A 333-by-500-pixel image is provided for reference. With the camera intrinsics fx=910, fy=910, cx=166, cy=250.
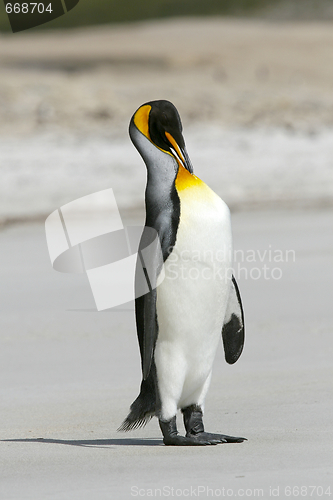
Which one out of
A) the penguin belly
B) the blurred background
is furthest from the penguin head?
the blurred background

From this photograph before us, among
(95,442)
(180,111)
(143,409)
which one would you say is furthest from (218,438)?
(180,111)

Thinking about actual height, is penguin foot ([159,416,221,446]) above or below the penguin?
below

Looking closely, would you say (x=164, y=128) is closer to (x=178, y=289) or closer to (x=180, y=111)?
(x=178, y=289)

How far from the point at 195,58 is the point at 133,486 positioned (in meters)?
29.0

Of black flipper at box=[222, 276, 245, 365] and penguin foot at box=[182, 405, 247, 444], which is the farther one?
black flipper at box=[222, 276, 245, 365]

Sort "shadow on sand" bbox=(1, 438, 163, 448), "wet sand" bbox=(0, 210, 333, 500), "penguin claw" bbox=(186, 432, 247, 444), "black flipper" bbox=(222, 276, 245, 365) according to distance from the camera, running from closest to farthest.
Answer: "wet sand" bbox=(0, 210, 333, 500) → "penguin claw" bbox=(186, 432, 247, 444) → "shadow on sand" bbox=(1, 438, 163, 448) → "black flipper" bbox=(222, 276, 245, 365)

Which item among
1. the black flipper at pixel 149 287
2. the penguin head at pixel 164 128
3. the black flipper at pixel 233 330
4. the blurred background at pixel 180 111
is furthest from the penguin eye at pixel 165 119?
the blurred background at pixel 180 111

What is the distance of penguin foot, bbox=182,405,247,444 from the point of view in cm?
358

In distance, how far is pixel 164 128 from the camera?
3.77 metres

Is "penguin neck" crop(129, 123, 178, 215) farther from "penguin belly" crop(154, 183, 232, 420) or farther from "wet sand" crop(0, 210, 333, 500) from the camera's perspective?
"wet sand" crop(0, 210, 333, 500)

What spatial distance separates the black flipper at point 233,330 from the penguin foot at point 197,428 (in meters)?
0.35

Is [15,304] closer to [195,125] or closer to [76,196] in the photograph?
[76,196]

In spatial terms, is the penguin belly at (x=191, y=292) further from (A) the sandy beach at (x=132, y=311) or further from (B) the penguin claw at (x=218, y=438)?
(A) the sandy beach at (x=132, y=311)

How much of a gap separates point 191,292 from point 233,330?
1.57 feet
